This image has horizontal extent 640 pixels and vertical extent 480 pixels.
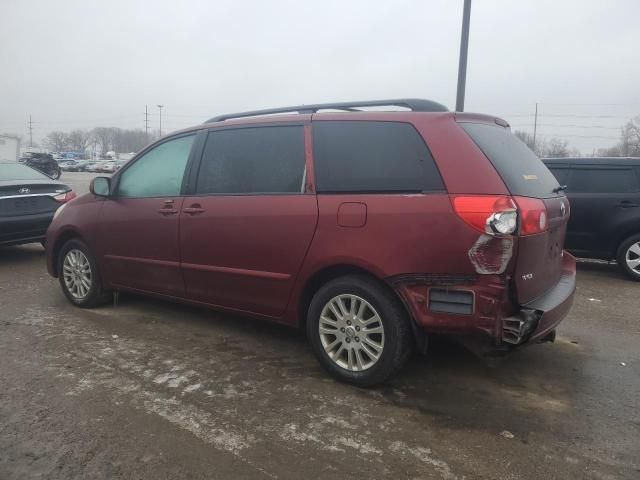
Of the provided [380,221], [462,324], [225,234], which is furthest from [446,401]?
[225,234]

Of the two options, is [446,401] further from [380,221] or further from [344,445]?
[380,221]

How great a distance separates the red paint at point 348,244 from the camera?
9.97 ft

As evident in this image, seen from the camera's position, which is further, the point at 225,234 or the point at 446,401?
the point at 225,234

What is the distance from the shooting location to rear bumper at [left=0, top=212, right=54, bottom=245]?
715cm

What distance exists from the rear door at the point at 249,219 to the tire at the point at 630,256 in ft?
17.2

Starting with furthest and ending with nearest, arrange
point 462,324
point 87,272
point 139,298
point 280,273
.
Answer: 1. point 139,298
2. point 87,272
3. point 280,273
4. point 462,324

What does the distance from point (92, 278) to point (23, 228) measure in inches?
113

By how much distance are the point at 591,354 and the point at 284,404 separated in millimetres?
2533

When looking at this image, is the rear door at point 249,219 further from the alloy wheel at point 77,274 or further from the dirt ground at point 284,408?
the alloy wheel at point 77,274

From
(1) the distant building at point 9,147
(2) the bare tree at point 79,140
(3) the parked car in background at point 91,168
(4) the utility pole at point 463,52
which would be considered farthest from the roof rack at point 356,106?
(2) the bare tree at point 79,140

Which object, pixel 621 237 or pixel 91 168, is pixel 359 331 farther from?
pixel 91 168

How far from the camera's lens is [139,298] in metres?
5.69

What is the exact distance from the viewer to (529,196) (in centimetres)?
318

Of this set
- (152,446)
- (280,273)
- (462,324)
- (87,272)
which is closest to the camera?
(152,446)
